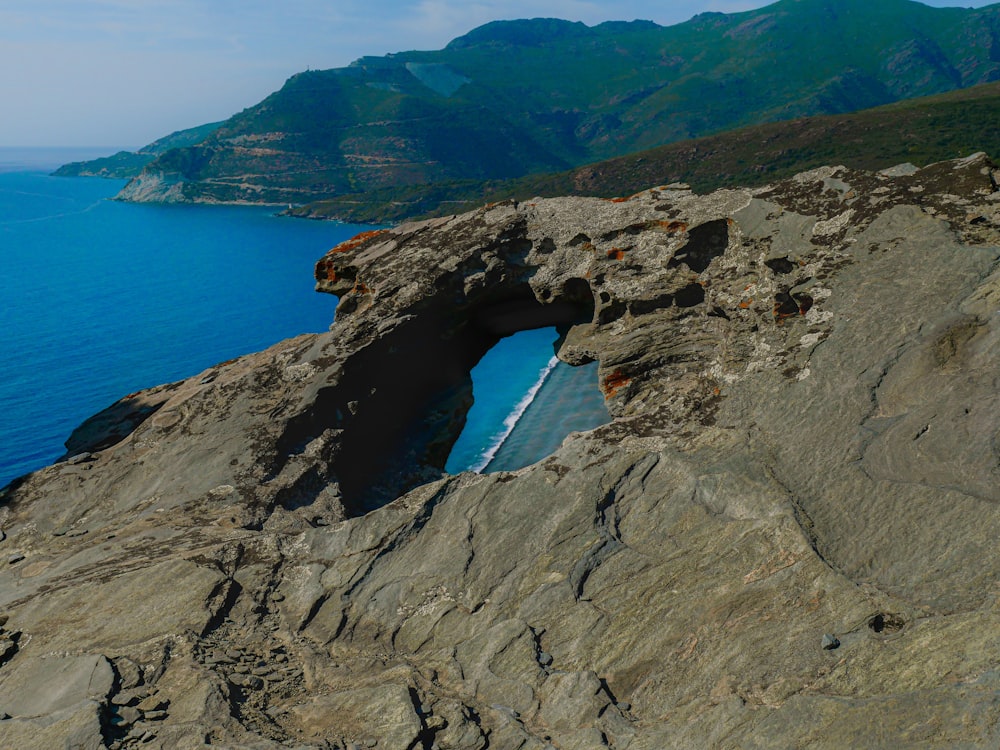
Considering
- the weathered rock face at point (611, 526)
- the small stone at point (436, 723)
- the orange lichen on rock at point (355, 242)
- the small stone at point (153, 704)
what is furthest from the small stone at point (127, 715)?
the orange lichen on rock at point (355, 242)

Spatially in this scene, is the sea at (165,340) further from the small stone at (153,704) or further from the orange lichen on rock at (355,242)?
the small stone at (153,704)

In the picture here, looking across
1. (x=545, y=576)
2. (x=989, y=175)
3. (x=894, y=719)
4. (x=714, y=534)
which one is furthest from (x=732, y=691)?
(x=989, y=175)

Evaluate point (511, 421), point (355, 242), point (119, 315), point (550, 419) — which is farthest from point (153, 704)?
point (119, 315)

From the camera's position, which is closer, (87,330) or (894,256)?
(894,256)

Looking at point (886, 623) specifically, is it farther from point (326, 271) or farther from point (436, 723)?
point (326, 271)

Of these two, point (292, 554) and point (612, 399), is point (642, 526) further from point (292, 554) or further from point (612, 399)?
point (292, 554)

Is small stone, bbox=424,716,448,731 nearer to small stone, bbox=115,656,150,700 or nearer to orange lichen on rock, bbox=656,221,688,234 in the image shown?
small stone, bbox=115,656,150,700
